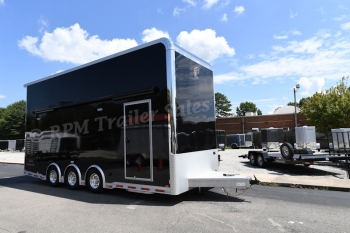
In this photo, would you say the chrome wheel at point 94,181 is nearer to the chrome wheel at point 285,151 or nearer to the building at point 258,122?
the chrome wheel at point 285,151

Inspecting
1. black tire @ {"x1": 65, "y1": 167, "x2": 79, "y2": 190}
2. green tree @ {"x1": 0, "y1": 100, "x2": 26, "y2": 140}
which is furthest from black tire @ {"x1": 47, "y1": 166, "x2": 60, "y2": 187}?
green tree @ {"x1": 0, "y1": 100, "x2": 26, "y2": 140}

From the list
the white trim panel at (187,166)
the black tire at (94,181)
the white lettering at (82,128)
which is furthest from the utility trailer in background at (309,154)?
the white lettering at (82,128)

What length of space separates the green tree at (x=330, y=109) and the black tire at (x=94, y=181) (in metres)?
26.8

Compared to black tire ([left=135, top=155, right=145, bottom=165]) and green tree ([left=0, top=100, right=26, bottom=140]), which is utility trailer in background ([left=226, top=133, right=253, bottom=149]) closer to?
black tire ([left=135, top=155, right=145, bottom=165])

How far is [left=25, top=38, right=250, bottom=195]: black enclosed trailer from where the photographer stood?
6551 mm

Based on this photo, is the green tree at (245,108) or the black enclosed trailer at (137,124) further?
the green tree at (245,108)

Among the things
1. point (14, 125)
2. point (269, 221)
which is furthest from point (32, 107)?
point (14, 125)

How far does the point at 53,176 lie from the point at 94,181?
228 cm

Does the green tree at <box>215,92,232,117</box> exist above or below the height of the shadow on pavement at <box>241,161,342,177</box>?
above

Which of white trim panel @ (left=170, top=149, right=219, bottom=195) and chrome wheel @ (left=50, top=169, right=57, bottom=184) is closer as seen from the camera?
white trim panel @ (left=170, top=149, right=219, bottom=195)

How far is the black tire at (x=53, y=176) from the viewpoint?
367 inches

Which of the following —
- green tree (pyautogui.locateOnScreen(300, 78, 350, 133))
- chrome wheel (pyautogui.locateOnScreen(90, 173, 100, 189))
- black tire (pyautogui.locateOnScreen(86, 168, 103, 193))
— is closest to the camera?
black tire (pyautogui.locateOnScreen(86, 168, 103, 193))

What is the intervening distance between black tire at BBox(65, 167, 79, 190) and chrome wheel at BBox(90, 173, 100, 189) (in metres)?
0.67

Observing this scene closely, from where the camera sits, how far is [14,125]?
62906 millimetres
